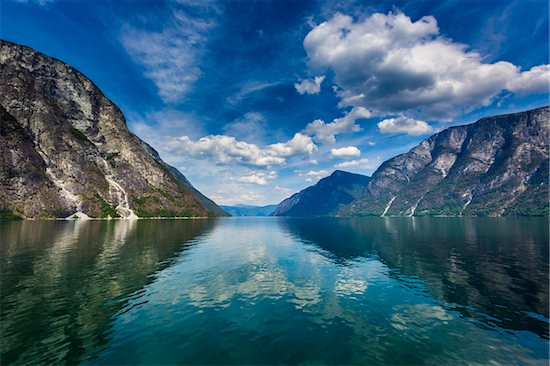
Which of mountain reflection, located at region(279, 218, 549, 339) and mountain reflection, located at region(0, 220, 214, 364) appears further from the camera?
mountain reflection, located at region(279, 218, 549, 339)

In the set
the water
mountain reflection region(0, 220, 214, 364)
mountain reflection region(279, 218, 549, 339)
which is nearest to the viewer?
the water

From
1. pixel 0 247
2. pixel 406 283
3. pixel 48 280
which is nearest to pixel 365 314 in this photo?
pixel 406 283

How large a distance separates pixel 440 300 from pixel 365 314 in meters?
12.1

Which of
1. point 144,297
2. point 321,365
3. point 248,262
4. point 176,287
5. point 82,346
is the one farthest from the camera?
point 248,262

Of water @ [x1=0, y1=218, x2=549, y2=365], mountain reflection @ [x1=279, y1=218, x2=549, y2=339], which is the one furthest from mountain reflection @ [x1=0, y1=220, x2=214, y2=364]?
mountain reflection @ [x1=279, y1=218, x2=549, y2=339]

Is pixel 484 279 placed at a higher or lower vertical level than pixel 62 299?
higher

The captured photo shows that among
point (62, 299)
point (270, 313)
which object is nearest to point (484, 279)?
point (270, 313)

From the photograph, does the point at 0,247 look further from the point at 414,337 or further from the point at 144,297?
the point at 414,337

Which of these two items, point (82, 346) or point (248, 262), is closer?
point (82, 346)

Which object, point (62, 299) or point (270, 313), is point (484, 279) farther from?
point (62, 299)

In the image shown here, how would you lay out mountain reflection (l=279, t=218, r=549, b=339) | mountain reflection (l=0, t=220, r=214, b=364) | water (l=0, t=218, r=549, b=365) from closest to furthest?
water (l=0, t=218, r=549, b=365) < mountain reflection (l=0, t=220, r=214, b=364) < mountain reflection (l=279, t=218, r=549, b=339)

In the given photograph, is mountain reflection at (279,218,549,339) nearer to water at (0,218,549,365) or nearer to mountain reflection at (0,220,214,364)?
water at (0,218,549,365)

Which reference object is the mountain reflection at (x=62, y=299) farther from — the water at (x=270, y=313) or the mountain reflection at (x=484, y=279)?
the mountain reflection at (x=484, y=279)

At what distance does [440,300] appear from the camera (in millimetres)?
34156
